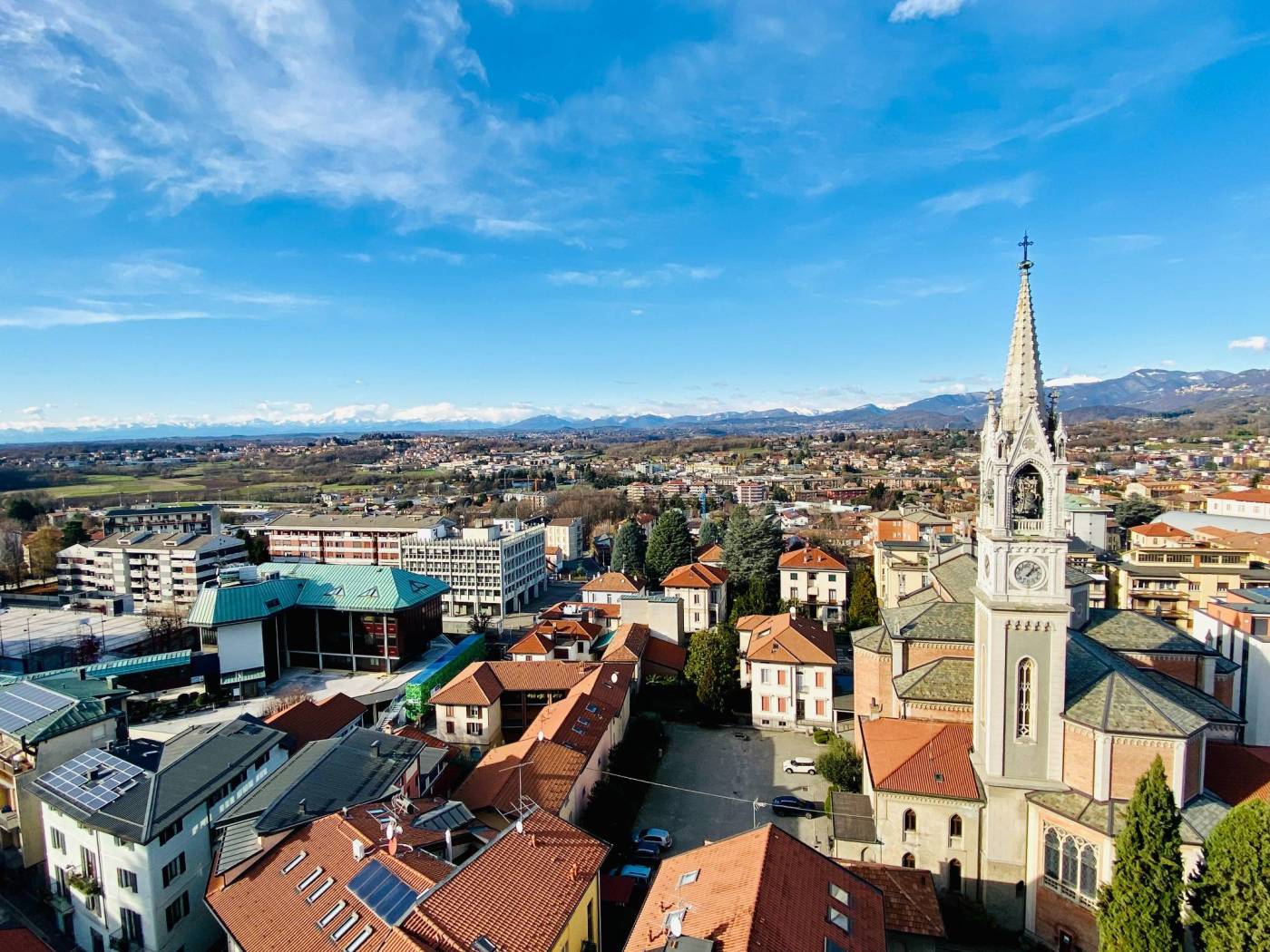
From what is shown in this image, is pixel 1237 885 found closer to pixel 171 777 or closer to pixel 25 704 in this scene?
pixel 171 777

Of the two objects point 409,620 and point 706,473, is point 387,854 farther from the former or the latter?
point 706,473

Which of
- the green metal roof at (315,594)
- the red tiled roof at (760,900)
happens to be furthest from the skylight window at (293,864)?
the green metal roof at (315,594)

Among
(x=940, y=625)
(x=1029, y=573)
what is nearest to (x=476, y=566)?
(x=940, y=625)

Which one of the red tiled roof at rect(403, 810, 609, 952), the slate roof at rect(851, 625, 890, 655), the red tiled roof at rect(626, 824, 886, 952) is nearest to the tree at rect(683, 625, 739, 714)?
the slate roof at rect(851, 625, 890, 655)

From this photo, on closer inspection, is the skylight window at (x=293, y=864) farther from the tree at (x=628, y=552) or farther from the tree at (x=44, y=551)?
the tree at (x=44, y=551)

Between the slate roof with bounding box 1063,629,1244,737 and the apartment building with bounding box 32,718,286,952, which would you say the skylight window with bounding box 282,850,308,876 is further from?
the slate roof with bounding box 1063,629,1244,737

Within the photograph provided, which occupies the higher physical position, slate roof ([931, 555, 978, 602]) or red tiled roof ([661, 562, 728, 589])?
slate roof ([931, 555, 978, 602])

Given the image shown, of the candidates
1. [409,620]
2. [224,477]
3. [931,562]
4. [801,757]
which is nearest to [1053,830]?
[801,757]
